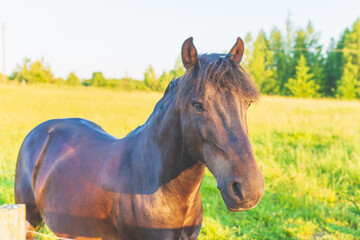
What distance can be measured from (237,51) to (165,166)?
32.6 inches

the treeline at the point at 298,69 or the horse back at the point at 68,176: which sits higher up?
the treeline at the point at 298,69

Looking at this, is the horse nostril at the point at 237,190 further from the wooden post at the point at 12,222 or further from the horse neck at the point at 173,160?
the wooden post at the point at 12,222

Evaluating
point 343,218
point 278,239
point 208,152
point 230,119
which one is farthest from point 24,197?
point 343,218

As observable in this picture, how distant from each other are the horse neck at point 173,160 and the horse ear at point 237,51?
434 millimetres

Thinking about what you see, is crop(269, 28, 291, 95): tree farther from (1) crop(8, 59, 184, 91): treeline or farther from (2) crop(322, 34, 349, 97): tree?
(1) crop(8, 59, 184, 91): treeline

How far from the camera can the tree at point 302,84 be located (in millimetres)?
31016

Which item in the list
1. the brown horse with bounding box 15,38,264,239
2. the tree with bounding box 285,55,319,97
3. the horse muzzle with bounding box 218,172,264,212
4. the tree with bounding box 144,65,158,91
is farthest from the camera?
the tree with bounding box 285,55,319,97

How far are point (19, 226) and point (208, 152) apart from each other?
0.88 metres

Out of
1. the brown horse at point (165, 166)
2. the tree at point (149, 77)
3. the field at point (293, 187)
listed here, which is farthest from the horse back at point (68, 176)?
the tree at point (149, 77)

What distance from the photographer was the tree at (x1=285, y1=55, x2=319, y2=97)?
31.0 meters

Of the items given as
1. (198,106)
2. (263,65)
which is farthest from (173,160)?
(263,65)

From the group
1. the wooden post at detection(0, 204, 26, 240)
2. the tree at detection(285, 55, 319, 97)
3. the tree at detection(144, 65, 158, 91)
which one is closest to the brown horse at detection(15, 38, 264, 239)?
the wooden post at detection(0, 204, 26, 240)

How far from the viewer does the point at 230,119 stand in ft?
4.22

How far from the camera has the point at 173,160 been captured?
1.57 meters
